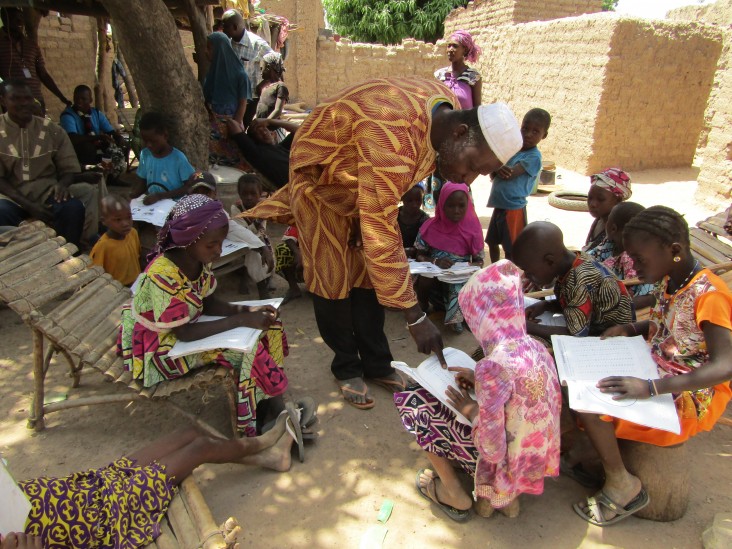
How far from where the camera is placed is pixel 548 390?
1927 mm

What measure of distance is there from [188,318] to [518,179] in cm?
314

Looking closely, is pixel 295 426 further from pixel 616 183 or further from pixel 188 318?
pixel 616 183

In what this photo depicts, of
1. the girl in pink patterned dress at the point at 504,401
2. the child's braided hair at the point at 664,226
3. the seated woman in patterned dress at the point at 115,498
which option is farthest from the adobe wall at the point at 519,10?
the seated woman in patterned dress at the point at 115,498

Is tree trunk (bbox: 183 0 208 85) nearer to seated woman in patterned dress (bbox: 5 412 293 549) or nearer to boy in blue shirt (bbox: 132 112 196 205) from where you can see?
boy in blue shirt (bbox: 132 112 196 205)

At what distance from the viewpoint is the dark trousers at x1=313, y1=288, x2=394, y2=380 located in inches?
113

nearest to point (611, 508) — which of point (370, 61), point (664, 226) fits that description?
point (664, 226)

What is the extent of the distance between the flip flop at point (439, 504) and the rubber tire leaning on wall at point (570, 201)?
17.6 feet

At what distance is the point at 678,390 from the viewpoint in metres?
1.92

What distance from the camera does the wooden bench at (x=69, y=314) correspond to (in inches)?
98.3


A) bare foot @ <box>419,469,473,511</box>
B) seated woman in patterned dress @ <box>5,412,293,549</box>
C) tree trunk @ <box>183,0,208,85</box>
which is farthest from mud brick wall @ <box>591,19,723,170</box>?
seated woman in patterned dress @ <box>5,412,293,549</box>

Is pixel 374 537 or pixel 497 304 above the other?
pixel 497 304

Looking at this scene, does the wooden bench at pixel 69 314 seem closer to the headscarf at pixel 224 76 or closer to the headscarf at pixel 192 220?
the headscarf at pixel 192 220

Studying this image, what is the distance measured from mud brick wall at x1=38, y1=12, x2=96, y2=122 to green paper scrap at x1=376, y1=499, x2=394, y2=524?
8.36m

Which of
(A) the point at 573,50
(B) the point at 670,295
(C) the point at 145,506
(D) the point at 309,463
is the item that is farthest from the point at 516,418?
(A) the point at 573,50
